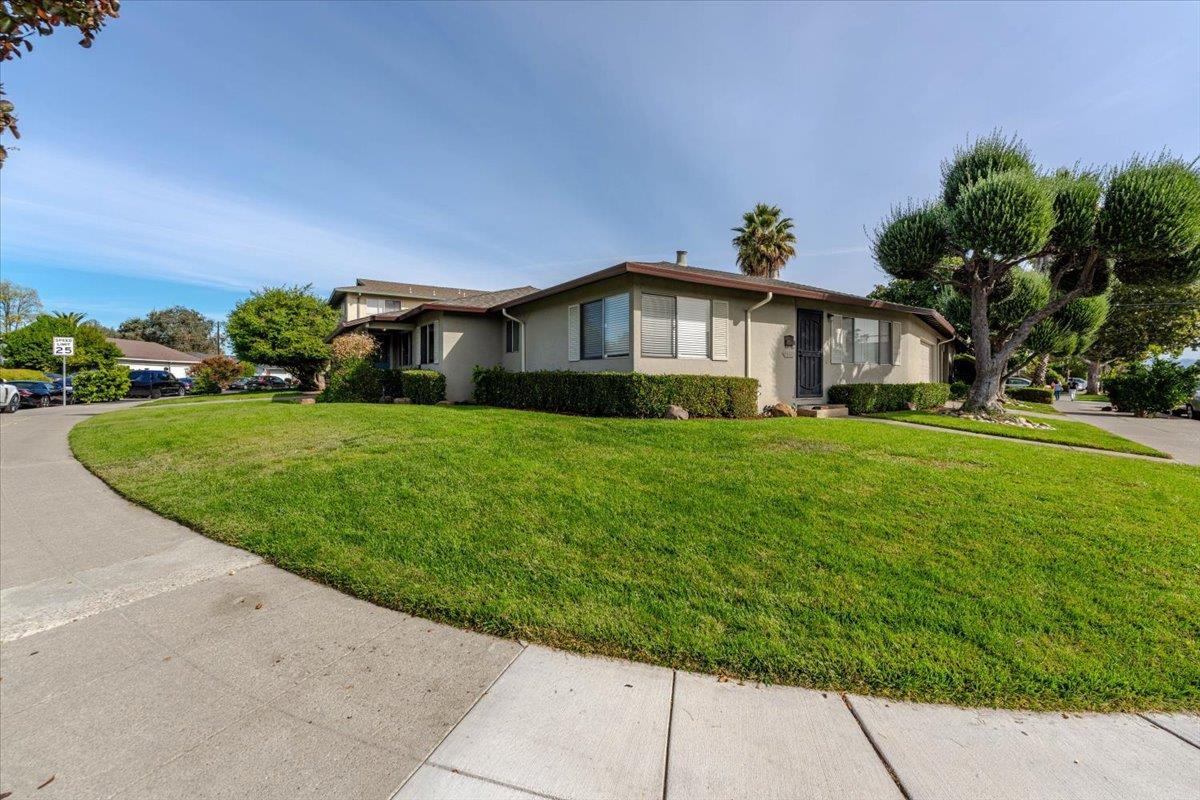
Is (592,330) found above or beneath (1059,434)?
above

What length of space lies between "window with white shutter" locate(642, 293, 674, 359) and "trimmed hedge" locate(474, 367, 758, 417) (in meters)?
1.05

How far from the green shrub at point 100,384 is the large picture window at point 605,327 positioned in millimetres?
25352

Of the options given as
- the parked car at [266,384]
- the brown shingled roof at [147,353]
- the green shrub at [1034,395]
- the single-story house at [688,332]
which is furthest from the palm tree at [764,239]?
the brown shingled roof at [147,353]

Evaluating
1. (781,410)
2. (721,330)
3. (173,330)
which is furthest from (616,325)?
(173,330)

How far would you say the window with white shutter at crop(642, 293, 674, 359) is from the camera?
10523mm


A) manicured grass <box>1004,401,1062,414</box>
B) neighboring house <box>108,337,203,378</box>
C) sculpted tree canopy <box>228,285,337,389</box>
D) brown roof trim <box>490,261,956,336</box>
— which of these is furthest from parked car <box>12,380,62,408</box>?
manicured grass <box>1004,401,1062,414</box>

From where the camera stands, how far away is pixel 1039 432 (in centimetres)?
1025

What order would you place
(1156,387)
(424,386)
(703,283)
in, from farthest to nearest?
(1156,387), (424,386), (703,283)

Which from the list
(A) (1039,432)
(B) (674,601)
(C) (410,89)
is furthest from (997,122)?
(B) (674,601)

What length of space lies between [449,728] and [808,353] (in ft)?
42.6

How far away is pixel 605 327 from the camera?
11297 mm

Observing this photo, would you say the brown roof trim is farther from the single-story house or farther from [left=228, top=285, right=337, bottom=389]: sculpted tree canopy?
[left=228, top=285, right=337, bottom=389]: sculpted tree canopy

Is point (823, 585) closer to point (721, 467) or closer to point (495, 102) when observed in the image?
point (721, 467)

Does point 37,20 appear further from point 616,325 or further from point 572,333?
point 572,333
